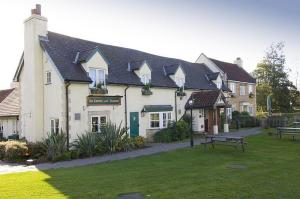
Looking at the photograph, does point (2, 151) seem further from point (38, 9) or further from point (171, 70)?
point (171, 70)

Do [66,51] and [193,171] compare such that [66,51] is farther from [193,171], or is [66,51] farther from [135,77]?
[193,171]

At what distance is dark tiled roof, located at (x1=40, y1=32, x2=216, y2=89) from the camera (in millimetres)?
20859

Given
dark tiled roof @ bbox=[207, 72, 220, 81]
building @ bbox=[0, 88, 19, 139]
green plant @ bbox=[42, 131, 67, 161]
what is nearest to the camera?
green plant @ bbox=[42, 131, 67, 161]

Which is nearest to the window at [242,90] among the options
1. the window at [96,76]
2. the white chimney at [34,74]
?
the window at [96,76]

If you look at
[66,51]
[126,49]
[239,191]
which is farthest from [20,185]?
[126,49]

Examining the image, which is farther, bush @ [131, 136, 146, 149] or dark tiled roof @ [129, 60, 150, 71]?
dark tiled roof @ [129, 60, 150, 71]

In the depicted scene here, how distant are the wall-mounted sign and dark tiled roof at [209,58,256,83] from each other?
2317cm

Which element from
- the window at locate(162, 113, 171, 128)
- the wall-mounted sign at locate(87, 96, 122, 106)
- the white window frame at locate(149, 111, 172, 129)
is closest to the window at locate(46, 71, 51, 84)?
the wall-mounted sign at locate(87, 96, 122, 106)

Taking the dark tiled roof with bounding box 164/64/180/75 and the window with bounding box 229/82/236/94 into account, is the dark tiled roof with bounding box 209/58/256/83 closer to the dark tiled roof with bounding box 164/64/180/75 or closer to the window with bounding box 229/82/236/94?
the window with bounding box 229/82/236/94

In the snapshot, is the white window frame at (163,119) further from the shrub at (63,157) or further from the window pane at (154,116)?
the shrub at (63,157)

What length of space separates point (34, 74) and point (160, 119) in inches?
442

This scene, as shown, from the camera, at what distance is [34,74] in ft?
69.6

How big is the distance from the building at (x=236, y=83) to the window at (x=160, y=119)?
13.4 metres

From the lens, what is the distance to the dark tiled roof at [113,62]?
20.9 m
